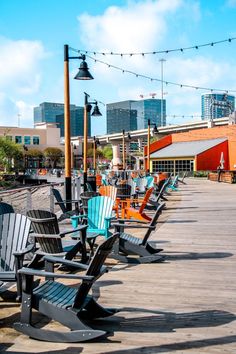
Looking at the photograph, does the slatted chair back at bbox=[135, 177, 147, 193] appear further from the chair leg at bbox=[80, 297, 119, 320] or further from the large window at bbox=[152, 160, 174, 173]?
the large window at bbox=[152, 160, 174, 173]

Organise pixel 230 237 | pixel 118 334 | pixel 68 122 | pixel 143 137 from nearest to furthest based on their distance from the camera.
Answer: pixel 118 334, pixel 230 237, pixel 68 122, pixel 143 137

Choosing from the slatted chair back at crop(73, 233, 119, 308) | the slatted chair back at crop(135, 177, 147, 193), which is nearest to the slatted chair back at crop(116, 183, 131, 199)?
the slatted chair back at crop(135, 177, 147, 193)

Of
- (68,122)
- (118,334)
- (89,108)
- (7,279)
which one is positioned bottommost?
(118,334)

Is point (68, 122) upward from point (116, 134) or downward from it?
downward

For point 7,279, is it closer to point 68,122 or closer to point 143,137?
point 68,122

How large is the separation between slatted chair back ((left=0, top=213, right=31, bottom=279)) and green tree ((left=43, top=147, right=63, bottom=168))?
91.4m

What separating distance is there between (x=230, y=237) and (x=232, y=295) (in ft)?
14.6

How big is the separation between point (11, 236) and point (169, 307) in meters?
1.89

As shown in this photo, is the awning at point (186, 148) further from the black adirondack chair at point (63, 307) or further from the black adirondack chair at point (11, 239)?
the black adirondack chair at point (63, 307)

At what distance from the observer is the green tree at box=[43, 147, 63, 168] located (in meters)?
96.4

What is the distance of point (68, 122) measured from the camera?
12.3m

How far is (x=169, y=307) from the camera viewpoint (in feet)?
16.3

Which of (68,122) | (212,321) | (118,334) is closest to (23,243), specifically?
(118,334)

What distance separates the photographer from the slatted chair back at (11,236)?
202 inches
